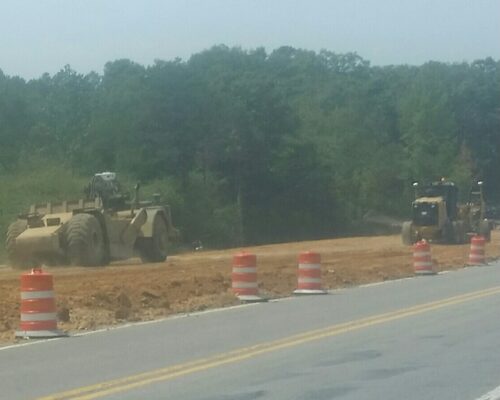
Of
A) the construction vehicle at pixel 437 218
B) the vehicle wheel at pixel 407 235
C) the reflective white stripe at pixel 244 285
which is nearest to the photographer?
the reflective white stripe at pixel 244 285

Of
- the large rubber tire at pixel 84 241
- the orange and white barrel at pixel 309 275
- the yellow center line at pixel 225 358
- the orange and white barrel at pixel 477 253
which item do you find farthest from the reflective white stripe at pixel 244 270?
the orange and white barrel at pixel 477 253

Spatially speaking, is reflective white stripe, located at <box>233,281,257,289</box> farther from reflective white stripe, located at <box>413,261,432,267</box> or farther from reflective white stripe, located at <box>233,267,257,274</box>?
reflective white stripe, located at <box>413,261,432,267</box>

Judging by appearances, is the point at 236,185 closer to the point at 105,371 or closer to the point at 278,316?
the point at 278,316

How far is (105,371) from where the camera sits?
13453mm

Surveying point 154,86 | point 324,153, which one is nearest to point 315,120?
point 324,153

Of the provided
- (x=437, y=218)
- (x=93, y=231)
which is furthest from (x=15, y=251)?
A: (x=437, y=218)

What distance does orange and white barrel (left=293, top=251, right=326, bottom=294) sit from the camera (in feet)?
82.1

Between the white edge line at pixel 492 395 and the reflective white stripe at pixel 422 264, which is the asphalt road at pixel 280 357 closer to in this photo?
the white edge line at pixel 492 395

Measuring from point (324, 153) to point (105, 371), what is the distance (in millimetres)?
70644

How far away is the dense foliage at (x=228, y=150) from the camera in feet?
216

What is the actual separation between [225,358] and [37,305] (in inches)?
152

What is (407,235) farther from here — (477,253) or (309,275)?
(309,275)

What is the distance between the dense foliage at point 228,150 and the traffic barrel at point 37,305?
34587 millimetres

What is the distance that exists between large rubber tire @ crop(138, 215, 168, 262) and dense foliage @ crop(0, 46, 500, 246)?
1556 centimetres
